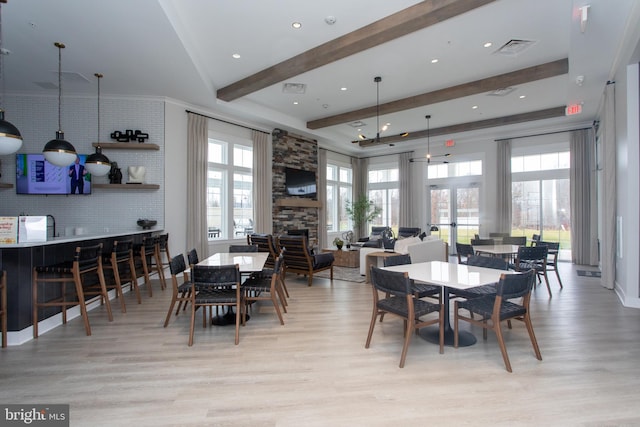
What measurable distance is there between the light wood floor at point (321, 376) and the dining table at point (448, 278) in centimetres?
19

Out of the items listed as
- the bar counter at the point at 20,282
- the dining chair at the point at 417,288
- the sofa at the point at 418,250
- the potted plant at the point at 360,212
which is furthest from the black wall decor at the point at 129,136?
the potted plant at the point at 360,212

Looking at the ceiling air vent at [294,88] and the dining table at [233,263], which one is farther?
the ceiling air vent at [294,88]

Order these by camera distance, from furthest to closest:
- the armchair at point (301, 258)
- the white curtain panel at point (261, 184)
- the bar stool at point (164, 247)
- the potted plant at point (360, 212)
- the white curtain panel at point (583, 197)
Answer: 1. the potted plant at point (360, 212)
2. the white curtain panel at point (261, 184)
3. the white curtain panel at point (583, 197)
4. the armchair at point (301, 258)
5. the bar stool at point (164, 247)

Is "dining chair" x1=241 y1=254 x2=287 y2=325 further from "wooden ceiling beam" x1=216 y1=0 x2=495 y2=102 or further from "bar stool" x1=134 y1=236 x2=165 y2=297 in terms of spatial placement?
"wooden ceiling beam" x1=216 y1=0 x2=495 y2=102

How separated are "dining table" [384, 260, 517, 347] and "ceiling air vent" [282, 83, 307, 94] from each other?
4.17 meters

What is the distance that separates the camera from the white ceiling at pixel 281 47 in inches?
145

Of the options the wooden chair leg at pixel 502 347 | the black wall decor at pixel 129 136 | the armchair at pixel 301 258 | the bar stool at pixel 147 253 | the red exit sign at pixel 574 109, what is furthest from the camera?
the red exit sign at pixel 574 109

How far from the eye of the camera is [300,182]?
30.1 feet

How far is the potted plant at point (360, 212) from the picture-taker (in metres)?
11.2

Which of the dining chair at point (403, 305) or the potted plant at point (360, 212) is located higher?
the potted plant at point (360, 212)

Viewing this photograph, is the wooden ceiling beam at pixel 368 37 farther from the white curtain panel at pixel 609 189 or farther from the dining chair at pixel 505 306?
the white curtain panel at pixel 609 189

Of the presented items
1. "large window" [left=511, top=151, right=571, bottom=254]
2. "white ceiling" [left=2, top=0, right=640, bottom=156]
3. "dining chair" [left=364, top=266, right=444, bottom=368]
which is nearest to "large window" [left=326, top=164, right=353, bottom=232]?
Result: "white ceiling" [left=2, top=0, right=640, bottom=156]

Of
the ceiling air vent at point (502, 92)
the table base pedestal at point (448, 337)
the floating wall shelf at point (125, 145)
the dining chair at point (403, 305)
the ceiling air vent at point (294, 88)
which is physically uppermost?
the ceiling air vent at point (294, 88)

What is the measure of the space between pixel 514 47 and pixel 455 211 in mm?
5991
